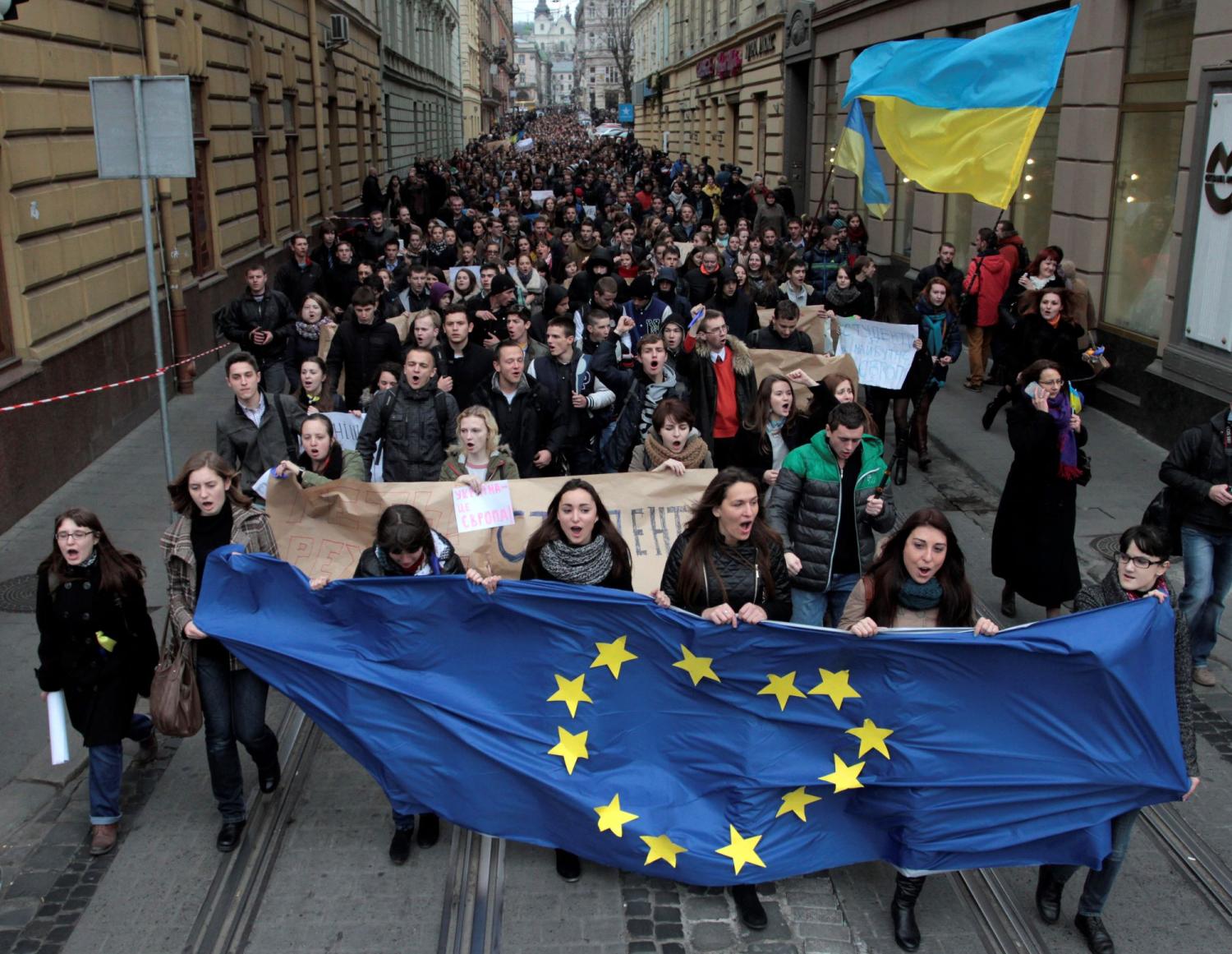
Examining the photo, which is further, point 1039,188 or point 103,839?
point 1039,188

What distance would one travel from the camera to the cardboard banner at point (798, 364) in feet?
31.3

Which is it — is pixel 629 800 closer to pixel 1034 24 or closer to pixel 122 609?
pixel 122 609

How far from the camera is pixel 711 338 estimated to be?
8.41 meters

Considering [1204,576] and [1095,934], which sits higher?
[1204,576]

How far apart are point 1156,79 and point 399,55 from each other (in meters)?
33.4

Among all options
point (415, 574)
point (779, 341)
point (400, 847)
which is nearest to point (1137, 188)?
point (779, 341)

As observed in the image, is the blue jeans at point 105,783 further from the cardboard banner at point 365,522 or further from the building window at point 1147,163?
the building window at point 1147,163

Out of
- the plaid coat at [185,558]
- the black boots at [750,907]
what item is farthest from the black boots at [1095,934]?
the plaid coat at [185,558]

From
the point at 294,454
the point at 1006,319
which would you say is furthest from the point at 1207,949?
the point at 1006,319

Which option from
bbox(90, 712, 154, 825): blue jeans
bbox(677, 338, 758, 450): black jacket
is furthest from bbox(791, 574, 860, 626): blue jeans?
bbox(90, 712, 154, 825): blue jeans

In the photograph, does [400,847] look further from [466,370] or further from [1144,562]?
[466,370]

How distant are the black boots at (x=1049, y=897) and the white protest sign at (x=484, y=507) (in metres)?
3.13

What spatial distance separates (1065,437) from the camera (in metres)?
7.23

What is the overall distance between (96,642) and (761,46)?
30.9 metres
